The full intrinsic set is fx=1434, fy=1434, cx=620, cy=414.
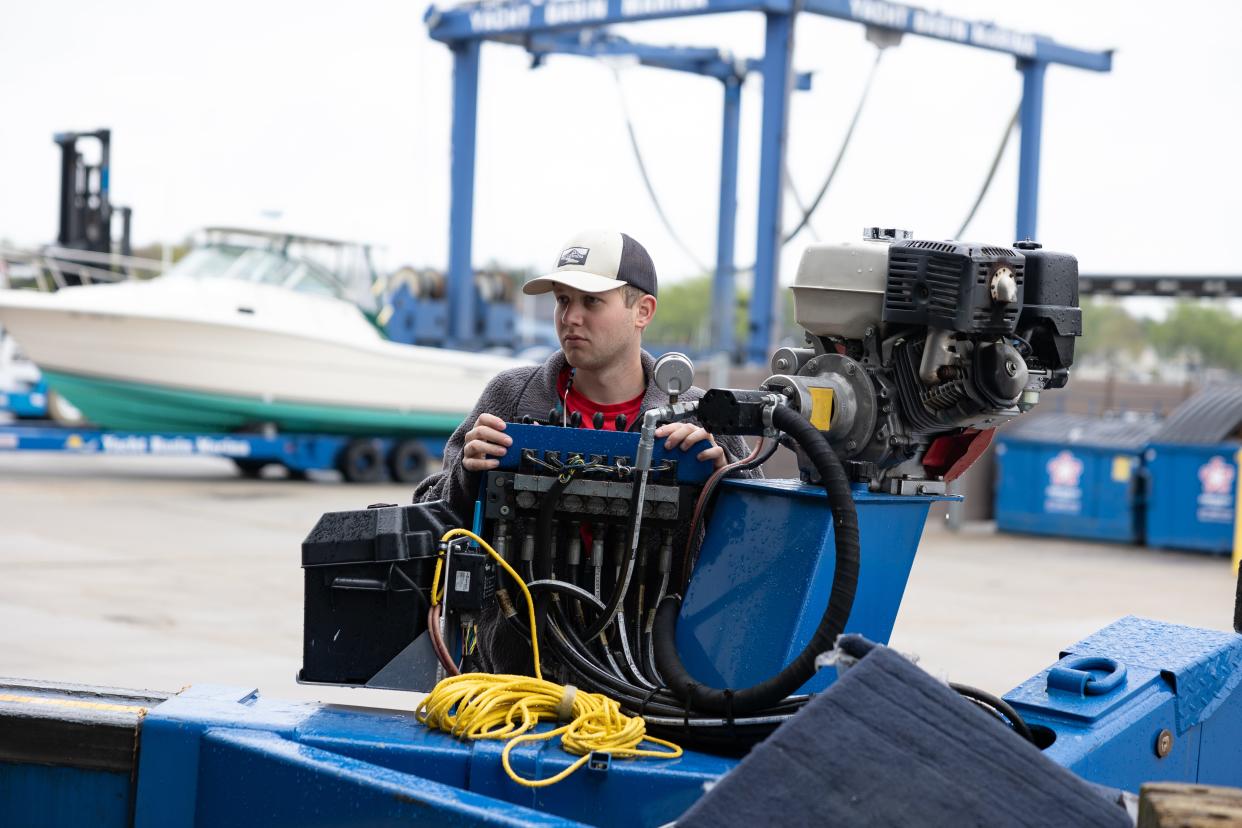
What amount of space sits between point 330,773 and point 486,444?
0.86m

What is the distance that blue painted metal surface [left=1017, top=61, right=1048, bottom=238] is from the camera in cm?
1733

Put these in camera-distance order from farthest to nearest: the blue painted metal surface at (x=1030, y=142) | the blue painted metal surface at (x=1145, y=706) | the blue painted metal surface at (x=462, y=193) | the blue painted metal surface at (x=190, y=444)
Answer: the blue painted metal surface at (x=462, y=193)
the blue painted metal surface at (x=1030, y=142)
the blue painted metal surface at (x=190, y=444)
the blue painted metal surface at (x=1145, y=706)

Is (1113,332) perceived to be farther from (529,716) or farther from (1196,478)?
(529,716)

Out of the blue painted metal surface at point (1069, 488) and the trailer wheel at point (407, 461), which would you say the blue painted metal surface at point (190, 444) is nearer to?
the trailer wheel at point (407, 461)

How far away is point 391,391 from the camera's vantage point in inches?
635

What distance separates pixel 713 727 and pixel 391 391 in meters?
13.8

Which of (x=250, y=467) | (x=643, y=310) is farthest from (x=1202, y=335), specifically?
(x=643, y=310)

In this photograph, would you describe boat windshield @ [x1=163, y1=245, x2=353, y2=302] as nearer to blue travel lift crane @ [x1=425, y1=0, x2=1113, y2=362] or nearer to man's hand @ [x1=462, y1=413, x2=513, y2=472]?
blue travel lift crane @ [x1=425, y1=0, x2=1113, y2=362]

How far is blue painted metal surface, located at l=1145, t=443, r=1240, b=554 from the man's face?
34.2ft

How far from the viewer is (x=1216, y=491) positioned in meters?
12.6

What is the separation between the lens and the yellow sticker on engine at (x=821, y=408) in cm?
278

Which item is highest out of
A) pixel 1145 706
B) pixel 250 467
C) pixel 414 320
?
pixel 414 320

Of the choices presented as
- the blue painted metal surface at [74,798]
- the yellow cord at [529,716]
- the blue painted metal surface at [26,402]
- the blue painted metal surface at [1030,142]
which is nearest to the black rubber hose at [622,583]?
the yellow cord at [529,716]

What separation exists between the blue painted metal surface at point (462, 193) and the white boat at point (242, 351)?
1.33m
